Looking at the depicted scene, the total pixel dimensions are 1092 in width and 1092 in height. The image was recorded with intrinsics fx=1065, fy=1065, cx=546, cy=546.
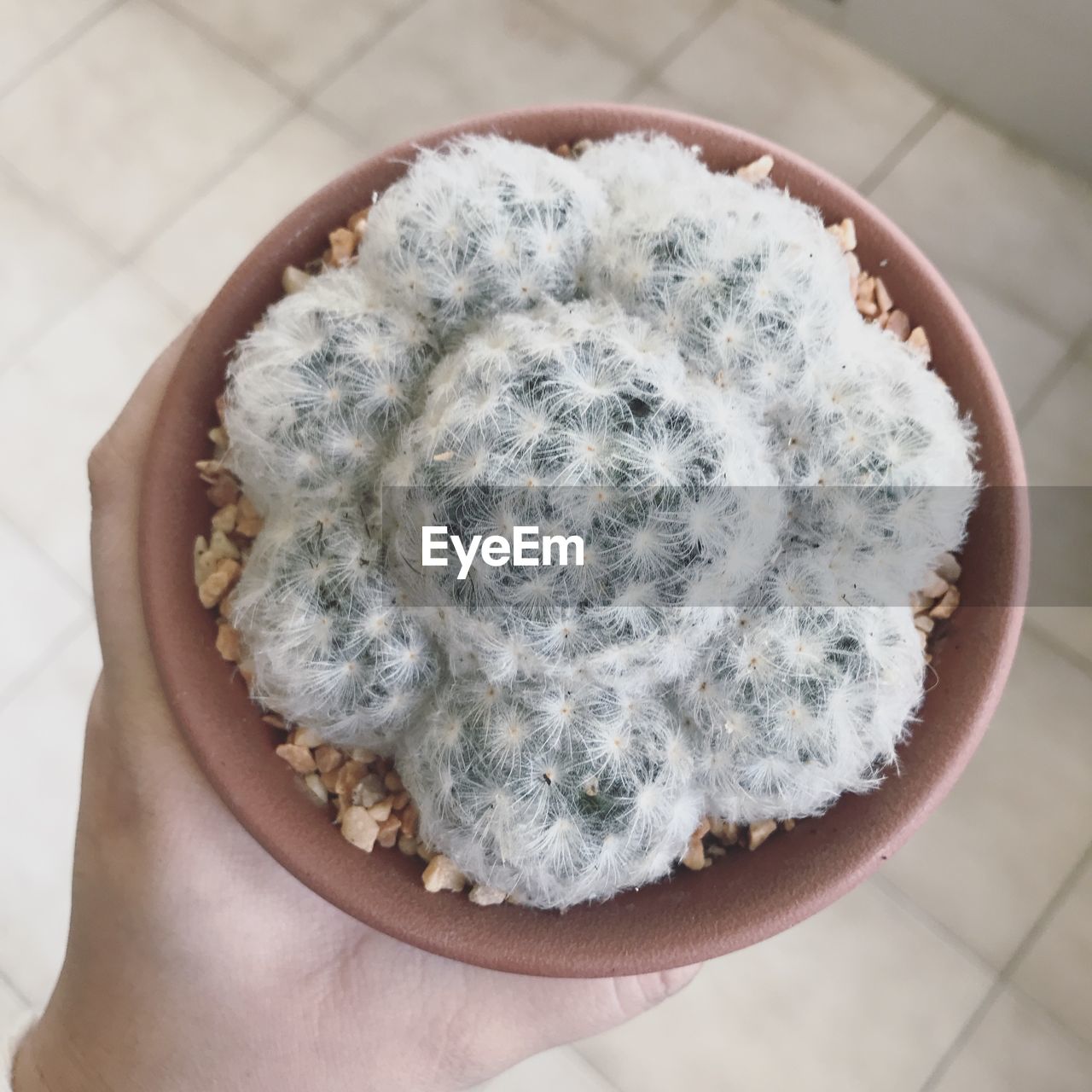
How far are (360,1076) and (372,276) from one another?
1.88 ft

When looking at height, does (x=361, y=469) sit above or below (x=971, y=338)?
below

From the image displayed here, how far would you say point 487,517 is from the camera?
54 cm

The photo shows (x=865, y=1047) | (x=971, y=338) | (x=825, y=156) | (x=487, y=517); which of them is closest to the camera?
(x=487, y=517)

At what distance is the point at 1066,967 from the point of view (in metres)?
1.12

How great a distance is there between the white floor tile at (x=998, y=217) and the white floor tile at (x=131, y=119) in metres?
0.89

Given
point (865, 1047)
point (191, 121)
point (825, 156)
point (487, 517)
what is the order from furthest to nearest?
1. point (191, 121)
2. point (825, 156)
3. point (865, 1047)
4. point (487, 517)

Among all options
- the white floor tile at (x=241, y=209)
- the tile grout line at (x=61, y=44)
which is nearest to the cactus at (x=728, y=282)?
the white floor tile at (x=241, y=209)

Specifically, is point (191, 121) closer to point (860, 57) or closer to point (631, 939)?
point (860, 57)

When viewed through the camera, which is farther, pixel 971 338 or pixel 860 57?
pixel 860 57

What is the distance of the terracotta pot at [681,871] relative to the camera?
2.11 ft

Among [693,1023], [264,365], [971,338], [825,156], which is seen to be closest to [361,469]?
[264,365]

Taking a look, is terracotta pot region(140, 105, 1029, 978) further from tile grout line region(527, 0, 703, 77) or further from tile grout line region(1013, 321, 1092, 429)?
tile grout line region(527, 0, 703, 77)

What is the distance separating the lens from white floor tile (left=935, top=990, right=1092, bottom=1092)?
3.58 ft
